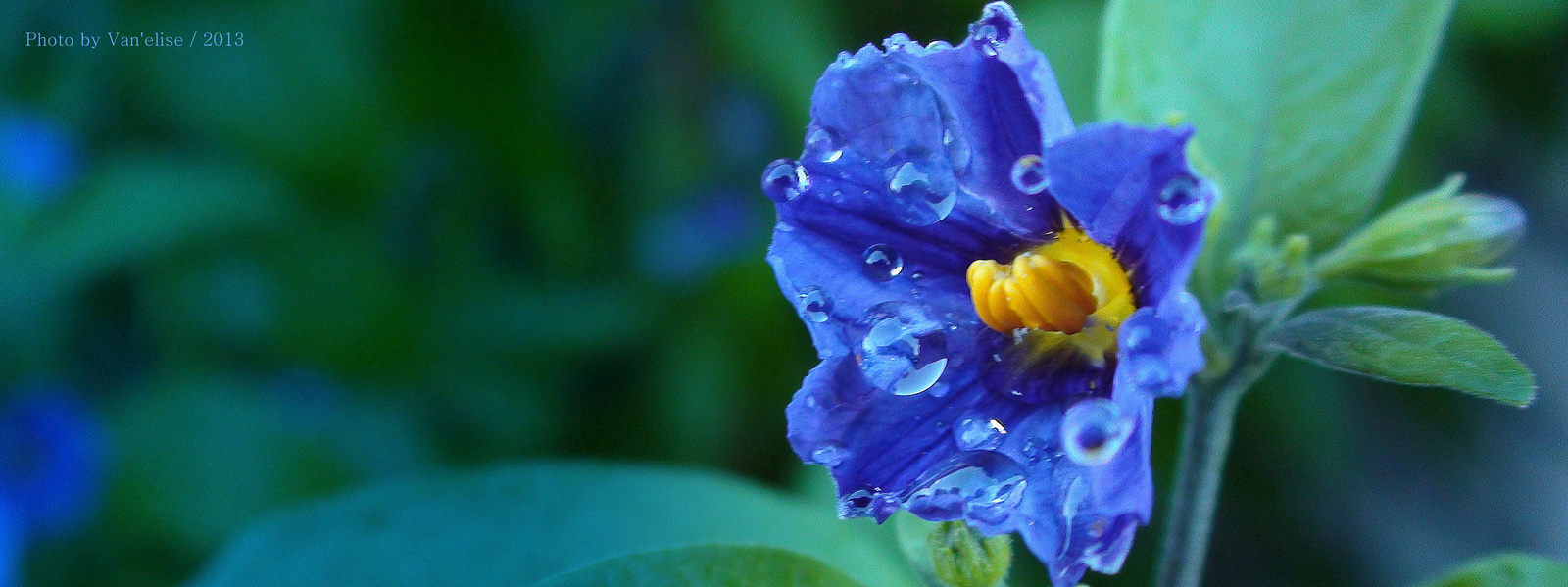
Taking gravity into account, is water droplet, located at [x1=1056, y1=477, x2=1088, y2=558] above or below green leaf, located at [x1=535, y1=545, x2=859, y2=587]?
above

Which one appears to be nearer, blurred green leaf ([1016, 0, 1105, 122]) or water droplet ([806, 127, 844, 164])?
water droplet ([806, 127, 844, 164])

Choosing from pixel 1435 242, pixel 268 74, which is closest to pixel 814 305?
pixel 1435 242

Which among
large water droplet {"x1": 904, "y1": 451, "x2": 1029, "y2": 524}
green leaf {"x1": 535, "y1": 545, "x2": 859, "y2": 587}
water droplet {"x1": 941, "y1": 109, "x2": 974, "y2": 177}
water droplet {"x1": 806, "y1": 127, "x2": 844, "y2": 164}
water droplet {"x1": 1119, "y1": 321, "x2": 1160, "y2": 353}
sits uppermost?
water droplet {"x1": 941, "y1": 109, "x2": 974, "y2": 177}

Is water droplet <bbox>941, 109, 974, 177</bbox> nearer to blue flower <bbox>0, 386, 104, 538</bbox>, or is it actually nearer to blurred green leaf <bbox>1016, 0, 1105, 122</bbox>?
blurred green leaf <bbox>1016, 0, 1105, 122</bbox>

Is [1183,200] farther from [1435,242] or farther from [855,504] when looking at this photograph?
[1435,242]

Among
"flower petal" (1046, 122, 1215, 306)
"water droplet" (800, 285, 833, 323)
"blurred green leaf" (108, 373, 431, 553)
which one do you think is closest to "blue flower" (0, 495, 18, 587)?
"blurred green leaf" (108, 373, 431, 553)

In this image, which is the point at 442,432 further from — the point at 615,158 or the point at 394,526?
the point at 394,526

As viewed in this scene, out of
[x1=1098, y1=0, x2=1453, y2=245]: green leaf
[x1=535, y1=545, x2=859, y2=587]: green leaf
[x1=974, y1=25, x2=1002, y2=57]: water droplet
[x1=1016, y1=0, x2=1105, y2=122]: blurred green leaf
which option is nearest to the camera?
[x1=974, y1=25, x2=1002, y2=57]: water droplet
